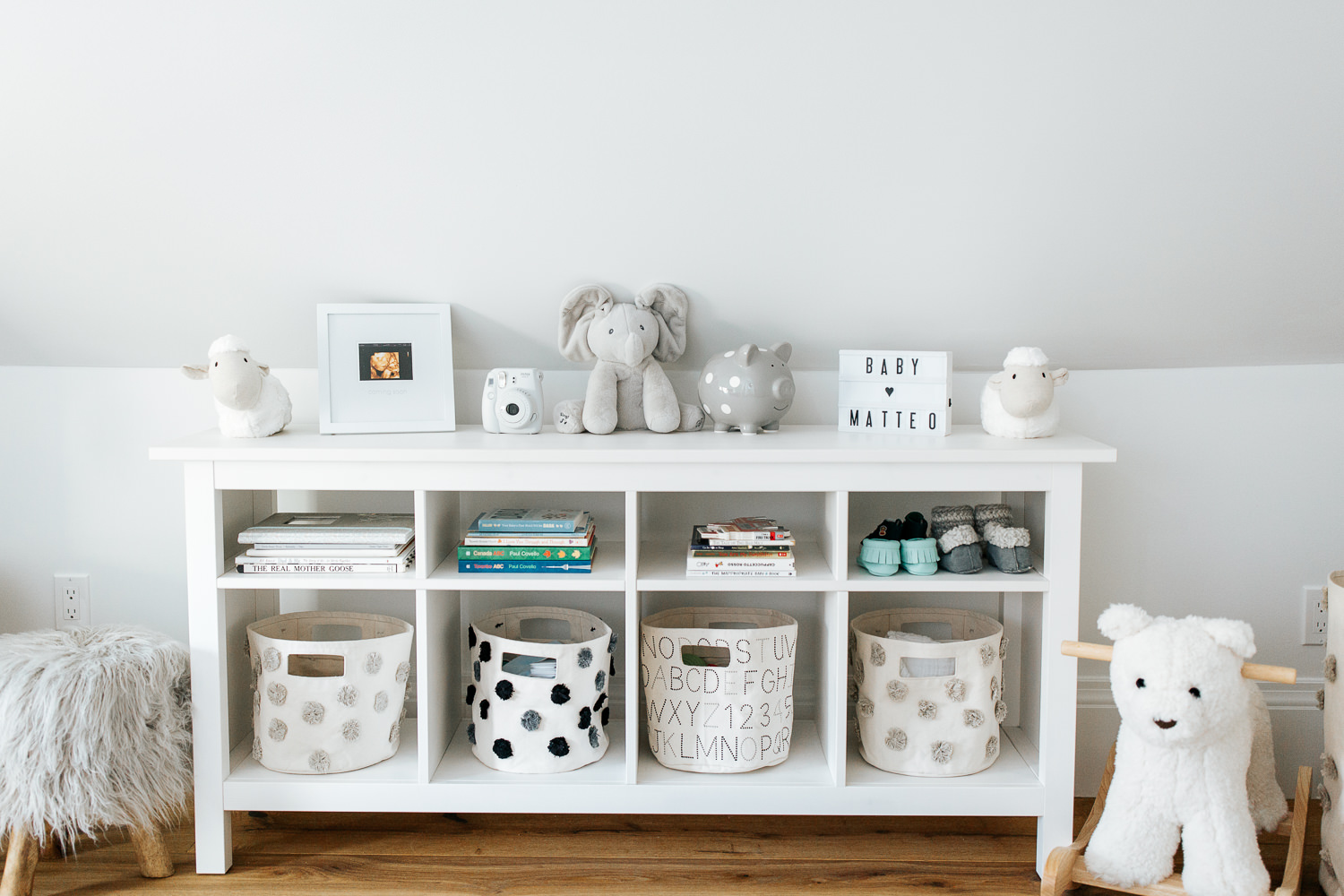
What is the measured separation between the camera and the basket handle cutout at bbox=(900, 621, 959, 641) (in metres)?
1.98

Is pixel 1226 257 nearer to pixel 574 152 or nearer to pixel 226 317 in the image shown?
pixel 574 152

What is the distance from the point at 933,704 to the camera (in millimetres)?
1697

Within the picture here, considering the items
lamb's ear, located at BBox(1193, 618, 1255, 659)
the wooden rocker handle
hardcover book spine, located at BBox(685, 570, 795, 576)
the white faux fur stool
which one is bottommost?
the white faux fur stool

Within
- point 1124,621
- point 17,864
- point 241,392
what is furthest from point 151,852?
point 1124,621

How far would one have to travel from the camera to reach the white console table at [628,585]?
1.62m

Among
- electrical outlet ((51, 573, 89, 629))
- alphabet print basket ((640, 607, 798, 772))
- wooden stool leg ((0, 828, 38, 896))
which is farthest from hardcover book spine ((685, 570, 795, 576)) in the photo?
electrical outlet ((51, 573, 89, 629))

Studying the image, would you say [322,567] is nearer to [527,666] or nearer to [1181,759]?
[527,666]

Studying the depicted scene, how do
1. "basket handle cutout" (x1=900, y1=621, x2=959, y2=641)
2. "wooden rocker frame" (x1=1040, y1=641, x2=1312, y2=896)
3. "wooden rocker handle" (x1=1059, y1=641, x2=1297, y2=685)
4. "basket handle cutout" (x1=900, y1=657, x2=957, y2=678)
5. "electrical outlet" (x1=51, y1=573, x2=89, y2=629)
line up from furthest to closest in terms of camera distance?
"electrical outlet" (x1=51, y1=573, x2=89, y2=629), "basket handle cutout" (x1=900, y1=621, x2=959, y2=641), "basket handle cutout" (x1=900, y1=657, x2=957, y2=678), "wooden rocker frame" (x1=1040, y1=641, x2=1312, y2=896), "wooden rocker handle" (x1=1059, y1=641, x2=1297, y2=685)

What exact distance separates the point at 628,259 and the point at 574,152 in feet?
0.83

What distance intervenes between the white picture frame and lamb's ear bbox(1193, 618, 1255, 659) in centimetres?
140

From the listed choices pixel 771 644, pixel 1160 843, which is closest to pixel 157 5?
pixel 771 644

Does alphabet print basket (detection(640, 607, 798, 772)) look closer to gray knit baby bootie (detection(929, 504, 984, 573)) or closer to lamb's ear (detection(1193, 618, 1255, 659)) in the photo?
gray knit baby bootie (detection(929, 504, 984, 573))

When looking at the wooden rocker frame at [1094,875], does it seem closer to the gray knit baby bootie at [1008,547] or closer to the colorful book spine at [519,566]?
the gray knit baby bootie at [1008,547]

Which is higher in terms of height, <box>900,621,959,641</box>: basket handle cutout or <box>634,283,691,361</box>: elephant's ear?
<box>634,283,691,361</box>: elephant's ear
